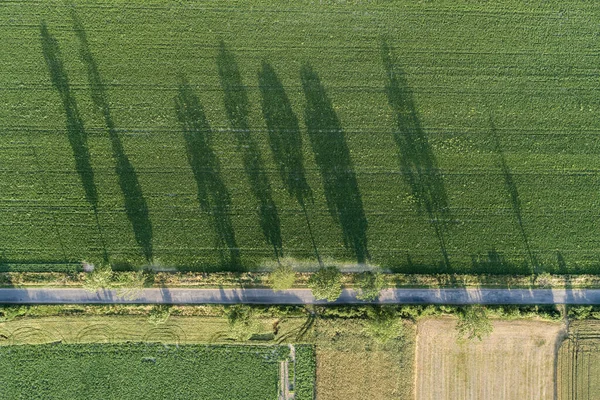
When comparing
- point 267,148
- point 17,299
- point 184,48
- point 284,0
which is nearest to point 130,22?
point 184,48

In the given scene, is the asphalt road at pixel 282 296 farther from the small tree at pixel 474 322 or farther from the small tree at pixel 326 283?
the small tree at pixel 326 283

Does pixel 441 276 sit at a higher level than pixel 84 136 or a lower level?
lower

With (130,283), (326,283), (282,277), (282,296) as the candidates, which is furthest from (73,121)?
(326,283)

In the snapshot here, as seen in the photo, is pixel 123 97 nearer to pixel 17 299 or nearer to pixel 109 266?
pixel 109 266

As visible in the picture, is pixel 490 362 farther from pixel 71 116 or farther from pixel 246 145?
pixel 71 116

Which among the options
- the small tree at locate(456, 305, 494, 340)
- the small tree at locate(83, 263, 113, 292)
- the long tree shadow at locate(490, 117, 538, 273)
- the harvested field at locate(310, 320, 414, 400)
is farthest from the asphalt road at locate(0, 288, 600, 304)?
the long tree shadow at locate(490, 117, 538, 273)

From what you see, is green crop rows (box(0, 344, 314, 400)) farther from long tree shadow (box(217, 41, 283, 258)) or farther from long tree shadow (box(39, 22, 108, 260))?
long tree shadow (box(217, 41, 283, 258))

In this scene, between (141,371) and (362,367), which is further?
(362,367)
